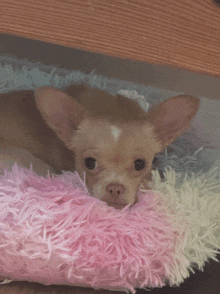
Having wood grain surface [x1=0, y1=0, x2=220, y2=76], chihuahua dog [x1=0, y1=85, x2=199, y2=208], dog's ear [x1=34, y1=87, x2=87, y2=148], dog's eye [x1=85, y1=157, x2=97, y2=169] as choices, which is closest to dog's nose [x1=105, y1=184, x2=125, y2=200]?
chihuahua dog [x1=0, y1=85, x2=199, y2=208]

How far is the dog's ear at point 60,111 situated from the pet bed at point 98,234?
23 centimetres

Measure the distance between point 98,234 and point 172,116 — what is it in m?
0.56

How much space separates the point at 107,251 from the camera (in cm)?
86

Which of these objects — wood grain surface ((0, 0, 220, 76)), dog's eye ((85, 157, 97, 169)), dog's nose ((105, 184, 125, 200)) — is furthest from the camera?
dog's eye ((85, 157, 97, 169))

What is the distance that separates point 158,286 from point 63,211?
388 millimetres

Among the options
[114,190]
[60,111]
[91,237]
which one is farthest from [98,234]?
[60,111]

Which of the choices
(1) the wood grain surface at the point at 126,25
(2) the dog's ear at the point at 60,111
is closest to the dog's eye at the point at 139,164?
(2) the dog's ear at the point at 60,111

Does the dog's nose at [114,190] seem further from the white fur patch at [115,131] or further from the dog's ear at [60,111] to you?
the dog's ear at [60,111]

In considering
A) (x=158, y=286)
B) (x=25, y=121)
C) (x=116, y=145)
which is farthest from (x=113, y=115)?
(x=158, y=286)

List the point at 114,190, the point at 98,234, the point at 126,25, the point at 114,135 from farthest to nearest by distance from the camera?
the point at 114,135
the point at 114,190
the point at 98,234
the point at 126,25

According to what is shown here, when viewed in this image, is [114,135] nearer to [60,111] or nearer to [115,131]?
[115,131]

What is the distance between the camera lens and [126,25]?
2.49ft

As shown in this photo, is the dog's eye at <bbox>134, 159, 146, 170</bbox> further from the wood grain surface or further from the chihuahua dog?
the wood grain surface

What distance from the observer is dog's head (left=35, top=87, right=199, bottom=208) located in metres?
1.06
